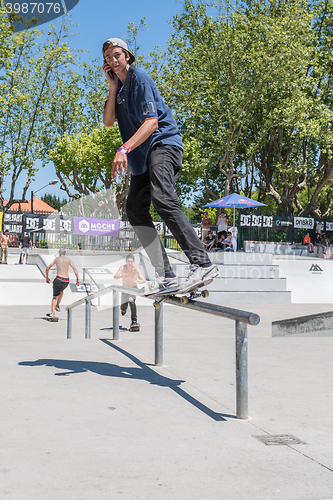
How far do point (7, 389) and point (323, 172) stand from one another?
3234 centimetres

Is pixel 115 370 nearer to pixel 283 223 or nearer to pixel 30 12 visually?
pixel 283 223

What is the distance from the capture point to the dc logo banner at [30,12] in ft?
92.3

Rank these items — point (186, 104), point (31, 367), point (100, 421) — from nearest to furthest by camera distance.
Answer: point (100, 421)
point (31, 367)
point (186, 104)

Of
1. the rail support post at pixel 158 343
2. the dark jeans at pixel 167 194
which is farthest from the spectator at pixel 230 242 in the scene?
the dark jeans at pixel 167 194

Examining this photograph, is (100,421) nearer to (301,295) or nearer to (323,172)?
(301,295)

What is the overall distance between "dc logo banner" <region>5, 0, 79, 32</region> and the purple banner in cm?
1334

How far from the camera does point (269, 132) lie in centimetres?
3167

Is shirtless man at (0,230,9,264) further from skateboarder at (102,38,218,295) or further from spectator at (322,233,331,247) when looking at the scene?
skateboarder at (102,38,218,295)

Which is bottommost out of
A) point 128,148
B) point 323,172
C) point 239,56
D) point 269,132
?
point 128,148

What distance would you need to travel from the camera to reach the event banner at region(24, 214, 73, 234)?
2422 centimetres

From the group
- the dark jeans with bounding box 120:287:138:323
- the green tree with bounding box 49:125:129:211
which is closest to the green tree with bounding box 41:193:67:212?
the green tree with bounding box 49:125:129:211

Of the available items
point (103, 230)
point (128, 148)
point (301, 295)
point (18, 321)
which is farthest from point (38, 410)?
point (103, 230)

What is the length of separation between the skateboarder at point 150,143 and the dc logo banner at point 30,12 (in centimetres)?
2729

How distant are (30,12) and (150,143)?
3104 centimetres
